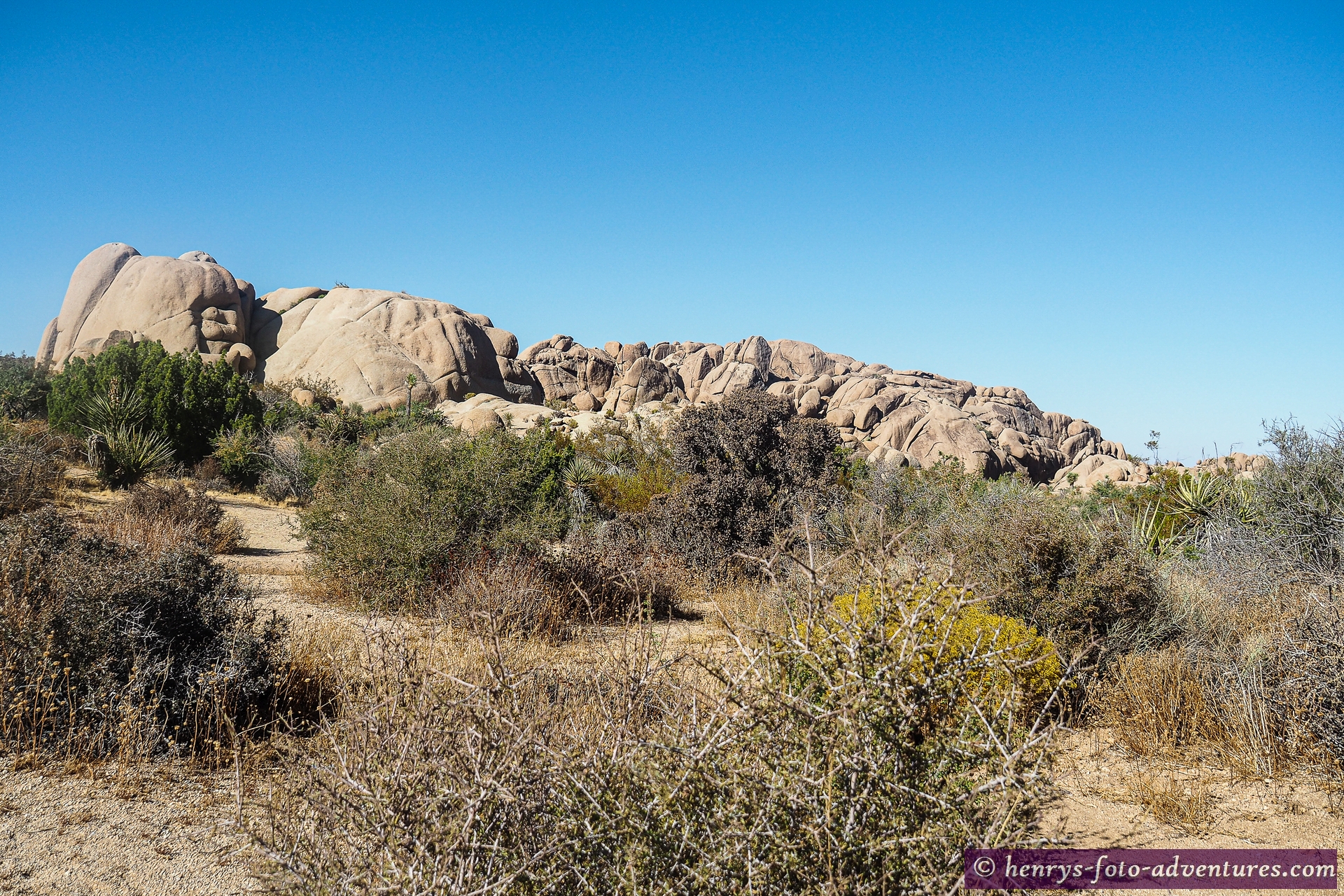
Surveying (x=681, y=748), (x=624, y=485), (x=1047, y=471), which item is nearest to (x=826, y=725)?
A: (x=681, y=748)

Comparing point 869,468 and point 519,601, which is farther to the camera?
point 869,468

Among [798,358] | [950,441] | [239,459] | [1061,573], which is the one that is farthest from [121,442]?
[798,358]

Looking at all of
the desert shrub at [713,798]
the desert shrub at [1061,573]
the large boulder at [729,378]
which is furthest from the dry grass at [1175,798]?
the large boulder at [729,378]

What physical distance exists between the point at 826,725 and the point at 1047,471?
42.6 metres

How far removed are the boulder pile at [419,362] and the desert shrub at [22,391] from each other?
5.97 m

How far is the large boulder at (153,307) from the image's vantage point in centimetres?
3347

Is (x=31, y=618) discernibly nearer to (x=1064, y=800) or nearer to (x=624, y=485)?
(x=1064, y=800)

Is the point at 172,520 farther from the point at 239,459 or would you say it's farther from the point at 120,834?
the point at 120,834

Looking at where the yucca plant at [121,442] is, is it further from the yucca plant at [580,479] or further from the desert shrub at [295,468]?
the yucca plant at [580,479]

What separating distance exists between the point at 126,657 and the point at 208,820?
1499mm

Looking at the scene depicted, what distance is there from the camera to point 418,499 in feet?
29.9

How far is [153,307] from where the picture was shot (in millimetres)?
33688

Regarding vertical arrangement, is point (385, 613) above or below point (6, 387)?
below

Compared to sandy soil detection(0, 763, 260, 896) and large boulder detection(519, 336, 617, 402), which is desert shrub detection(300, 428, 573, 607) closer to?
sandy soil detection(0, 763, 260, 896)
